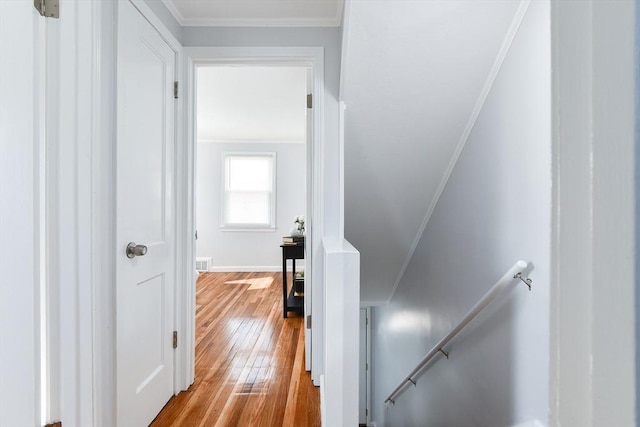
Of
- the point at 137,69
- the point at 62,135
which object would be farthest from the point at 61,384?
the point at 137,69

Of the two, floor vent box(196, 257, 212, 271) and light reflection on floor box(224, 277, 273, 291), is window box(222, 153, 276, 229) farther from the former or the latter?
light reflection on floor box(224, 277, 273, 291)

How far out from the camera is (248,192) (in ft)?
19.1

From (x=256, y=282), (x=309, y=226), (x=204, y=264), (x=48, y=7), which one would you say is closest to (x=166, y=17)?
(x=48, y=7)

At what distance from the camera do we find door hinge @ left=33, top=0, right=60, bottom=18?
1.06 metres

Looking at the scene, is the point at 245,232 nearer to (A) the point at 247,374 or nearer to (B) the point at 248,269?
(B) the point at 248,269

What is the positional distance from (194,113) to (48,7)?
90 cm

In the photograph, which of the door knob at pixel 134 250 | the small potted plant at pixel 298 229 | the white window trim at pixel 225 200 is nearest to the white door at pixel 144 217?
the door knob at pixel 134 250

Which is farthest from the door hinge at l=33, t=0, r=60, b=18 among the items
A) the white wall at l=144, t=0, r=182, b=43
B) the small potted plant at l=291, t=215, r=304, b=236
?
the small potted plant at l=291, t=215, r=304, b=236

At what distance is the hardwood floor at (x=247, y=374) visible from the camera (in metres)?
1.73

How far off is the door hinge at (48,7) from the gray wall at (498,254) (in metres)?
1.60

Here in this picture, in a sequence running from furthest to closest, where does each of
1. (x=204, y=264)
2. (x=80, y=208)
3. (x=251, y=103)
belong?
(x=204, y=264) < (x=251, y=103) < (x=80, y=208)

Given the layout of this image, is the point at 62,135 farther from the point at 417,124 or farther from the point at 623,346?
the point at 417,124

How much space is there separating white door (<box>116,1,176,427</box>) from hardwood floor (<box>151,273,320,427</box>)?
21cm

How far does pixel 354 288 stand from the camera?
1.28m
